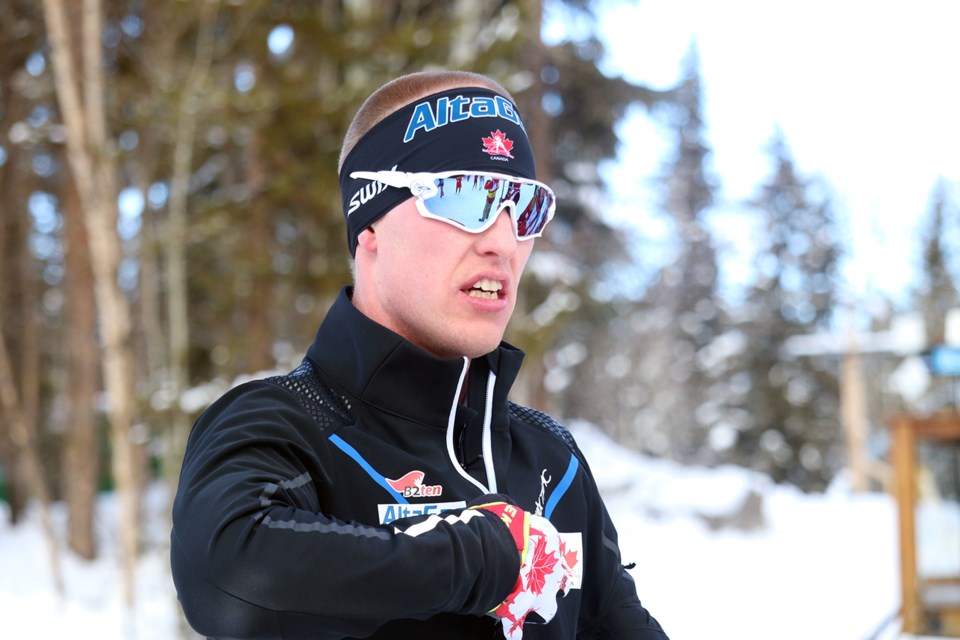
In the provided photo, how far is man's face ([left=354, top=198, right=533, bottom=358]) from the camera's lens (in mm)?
1448

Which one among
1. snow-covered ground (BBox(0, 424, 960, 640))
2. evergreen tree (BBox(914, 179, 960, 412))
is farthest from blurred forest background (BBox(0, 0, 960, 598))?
evergreen tree (BBox(914, 179, 960, 412))

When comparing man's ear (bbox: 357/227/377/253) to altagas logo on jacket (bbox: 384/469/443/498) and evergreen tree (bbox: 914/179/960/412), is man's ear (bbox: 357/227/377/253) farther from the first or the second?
evergreen tree (bbox: 914/179/960/412)

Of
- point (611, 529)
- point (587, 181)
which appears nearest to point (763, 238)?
point (587, 181)

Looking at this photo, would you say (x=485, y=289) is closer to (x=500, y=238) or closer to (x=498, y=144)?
(x=500, y=238)

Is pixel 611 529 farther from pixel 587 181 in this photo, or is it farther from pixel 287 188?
pixel 587 181

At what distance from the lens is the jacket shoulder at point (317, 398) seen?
1.38 meters

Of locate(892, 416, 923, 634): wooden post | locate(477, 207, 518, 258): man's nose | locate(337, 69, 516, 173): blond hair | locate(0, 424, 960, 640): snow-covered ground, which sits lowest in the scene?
locate(0, 424, 960, 640): snow-covered ground

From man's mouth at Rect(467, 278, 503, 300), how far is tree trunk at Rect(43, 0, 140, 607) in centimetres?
537

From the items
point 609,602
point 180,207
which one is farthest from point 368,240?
point 180,207

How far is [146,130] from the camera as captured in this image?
8.68 meters

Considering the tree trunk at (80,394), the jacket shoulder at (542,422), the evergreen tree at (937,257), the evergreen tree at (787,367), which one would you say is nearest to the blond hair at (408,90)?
the jacket shoulder at (542,422)

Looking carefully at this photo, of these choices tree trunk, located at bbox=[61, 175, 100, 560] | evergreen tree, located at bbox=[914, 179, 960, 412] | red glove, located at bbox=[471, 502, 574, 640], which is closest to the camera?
red glove, located at bbox=[471, 502, 574, 640]

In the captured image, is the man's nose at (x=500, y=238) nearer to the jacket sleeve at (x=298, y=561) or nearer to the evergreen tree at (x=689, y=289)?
the jacket sleeve at (x=298, y=561)

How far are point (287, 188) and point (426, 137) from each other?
7.12m
